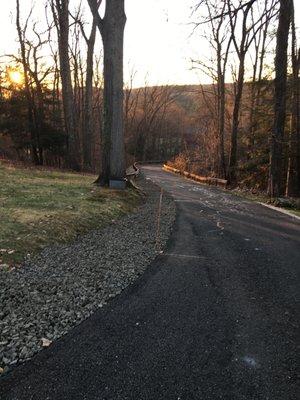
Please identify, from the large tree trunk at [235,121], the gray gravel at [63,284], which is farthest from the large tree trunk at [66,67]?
the gray gravel at [63,284]

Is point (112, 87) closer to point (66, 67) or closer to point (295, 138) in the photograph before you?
point (66, 67)

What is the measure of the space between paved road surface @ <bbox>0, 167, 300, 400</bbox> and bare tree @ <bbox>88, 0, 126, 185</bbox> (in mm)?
8385

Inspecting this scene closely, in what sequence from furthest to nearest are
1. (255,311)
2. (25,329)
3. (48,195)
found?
1. (48,195)
2. (255,311)
3. (25,329)

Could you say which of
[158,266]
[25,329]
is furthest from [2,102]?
[25,329]

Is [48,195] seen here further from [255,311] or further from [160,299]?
[255,311]

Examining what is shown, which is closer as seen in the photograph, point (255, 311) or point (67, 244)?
point (255, 311)

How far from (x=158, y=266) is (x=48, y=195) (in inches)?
252

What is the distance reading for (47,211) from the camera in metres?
10.5

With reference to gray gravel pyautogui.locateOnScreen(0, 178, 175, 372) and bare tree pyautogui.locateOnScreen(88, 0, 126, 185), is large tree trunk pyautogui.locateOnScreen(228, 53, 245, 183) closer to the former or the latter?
bare tree pyautogui.locateOnScreen(88, 0, 126, 185)

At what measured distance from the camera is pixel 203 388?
12.8 ft

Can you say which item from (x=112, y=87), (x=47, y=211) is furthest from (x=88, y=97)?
(x=47, y=211)


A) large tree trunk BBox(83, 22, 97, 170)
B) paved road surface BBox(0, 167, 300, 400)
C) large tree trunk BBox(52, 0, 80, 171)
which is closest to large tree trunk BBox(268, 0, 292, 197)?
paved road surface BBox(0, 167, 300, 400)

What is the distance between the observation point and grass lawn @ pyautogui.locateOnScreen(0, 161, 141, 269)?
26.0ft

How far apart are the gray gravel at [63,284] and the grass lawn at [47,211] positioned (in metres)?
0.38
